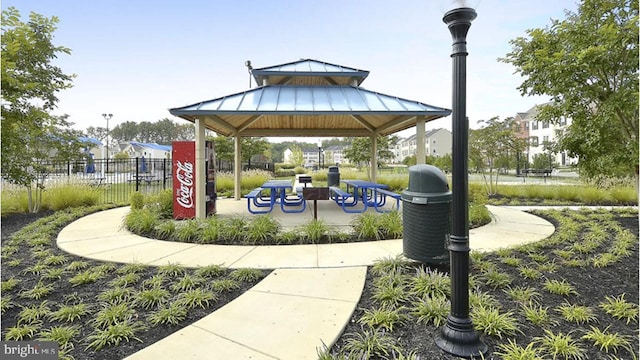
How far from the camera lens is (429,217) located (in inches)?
155

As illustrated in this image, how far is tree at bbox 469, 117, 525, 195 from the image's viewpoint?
1422 centimetres

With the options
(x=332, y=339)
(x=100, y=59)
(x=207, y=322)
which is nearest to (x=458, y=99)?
(x=332, y=339)

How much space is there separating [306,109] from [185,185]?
354cm

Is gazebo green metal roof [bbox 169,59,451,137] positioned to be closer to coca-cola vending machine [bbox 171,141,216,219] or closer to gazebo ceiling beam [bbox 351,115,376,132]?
gazebo ceiling beam [bbox 351,115,376,132]

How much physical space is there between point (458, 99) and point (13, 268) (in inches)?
252

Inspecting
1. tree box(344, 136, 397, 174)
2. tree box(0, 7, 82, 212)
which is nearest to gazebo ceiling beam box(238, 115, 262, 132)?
tree box(0, 7, 82, 212)

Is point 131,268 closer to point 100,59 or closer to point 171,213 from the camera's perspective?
point 171,213

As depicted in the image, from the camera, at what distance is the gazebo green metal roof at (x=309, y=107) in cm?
740

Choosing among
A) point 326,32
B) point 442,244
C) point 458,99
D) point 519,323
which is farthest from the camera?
point 326,32

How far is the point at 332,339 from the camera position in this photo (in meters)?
2.64

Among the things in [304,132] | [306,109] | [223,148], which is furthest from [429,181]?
[223,148]

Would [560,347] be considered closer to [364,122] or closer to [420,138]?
[420,138]

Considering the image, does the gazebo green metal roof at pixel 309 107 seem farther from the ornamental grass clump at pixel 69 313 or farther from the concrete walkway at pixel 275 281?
the ornamental grass clump at pixel 69 313

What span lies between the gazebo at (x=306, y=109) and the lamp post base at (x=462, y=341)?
5.62m
